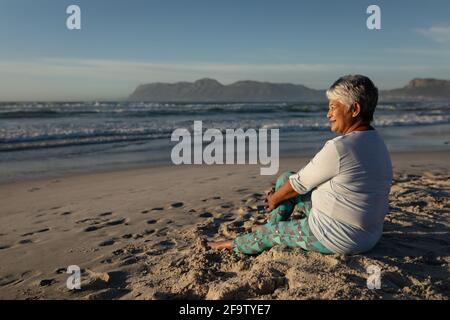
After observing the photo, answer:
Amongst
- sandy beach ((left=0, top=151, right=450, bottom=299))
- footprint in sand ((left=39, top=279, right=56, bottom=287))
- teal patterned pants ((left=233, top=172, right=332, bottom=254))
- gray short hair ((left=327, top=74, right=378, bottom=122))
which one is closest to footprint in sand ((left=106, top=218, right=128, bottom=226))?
sandy beach ((left=0, top=151, right=450, bottom=299))

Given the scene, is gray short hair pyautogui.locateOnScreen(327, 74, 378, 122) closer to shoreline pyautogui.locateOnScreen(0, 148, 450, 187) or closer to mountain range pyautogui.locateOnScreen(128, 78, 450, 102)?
shoreline pyautogui.locateOnScreen(0, 148, 450, 187)

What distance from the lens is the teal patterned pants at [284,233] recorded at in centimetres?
298

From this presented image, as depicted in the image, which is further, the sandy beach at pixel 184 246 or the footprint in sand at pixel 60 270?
the footprint in sand at pixel 60 270

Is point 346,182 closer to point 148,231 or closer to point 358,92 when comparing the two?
point 358,92

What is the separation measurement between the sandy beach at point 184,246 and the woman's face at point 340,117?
912 millimetres

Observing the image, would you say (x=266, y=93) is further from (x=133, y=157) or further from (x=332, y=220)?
(x=332, y=220)

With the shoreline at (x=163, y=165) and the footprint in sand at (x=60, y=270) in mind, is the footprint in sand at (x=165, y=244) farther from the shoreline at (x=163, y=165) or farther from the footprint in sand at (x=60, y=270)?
the shoreline at (x=163, y=165)

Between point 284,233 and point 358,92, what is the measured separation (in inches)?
46.3

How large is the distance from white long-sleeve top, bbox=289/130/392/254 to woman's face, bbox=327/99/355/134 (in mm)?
104

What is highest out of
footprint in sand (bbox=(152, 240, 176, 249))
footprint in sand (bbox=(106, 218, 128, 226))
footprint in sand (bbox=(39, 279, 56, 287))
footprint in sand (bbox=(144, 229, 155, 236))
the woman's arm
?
the woman's arm

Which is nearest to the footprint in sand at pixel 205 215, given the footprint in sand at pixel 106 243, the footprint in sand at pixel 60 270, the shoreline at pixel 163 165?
the footprint in sand at pixel 106 243

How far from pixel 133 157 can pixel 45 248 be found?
19.2ft

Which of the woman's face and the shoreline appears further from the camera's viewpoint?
the shoreline

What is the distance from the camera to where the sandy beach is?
272 centimetres
